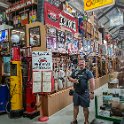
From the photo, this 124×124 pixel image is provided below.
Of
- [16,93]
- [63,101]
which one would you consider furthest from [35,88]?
[63,101]

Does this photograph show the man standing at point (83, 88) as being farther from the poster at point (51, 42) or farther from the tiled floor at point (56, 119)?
the poster at point (51, 42)

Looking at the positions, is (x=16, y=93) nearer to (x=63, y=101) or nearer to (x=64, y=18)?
(x=63, y=101)

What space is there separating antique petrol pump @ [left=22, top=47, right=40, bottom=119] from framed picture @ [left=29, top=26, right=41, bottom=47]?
0.20 metres

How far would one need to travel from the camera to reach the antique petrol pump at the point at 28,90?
5.29 meters

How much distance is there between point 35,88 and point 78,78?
1.11m

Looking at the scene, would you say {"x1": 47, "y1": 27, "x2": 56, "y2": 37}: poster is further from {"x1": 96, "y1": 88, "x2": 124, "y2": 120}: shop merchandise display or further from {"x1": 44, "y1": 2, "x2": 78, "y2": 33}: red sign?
{"x1": 96, "y1": 88, "x2": 124, "y2": 120}: shop merchandise display

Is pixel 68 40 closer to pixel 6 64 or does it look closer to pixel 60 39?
pixel 60 39

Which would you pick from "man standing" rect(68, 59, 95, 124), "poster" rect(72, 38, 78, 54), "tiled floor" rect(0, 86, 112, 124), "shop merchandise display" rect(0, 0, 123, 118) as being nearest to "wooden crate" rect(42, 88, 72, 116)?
"shop merchandise display" rect(0, 0, 123, 118)

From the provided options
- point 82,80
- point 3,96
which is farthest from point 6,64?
point 82,80

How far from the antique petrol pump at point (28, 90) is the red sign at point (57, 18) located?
1.06 metres

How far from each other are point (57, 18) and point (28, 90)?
7.67 ft

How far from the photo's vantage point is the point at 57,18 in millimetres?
6164

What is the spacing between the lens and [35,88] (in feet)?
16.1

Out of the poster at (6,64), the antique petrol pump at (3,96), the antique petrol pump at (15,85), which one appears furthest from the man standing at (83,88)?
the poster at (6,64)
